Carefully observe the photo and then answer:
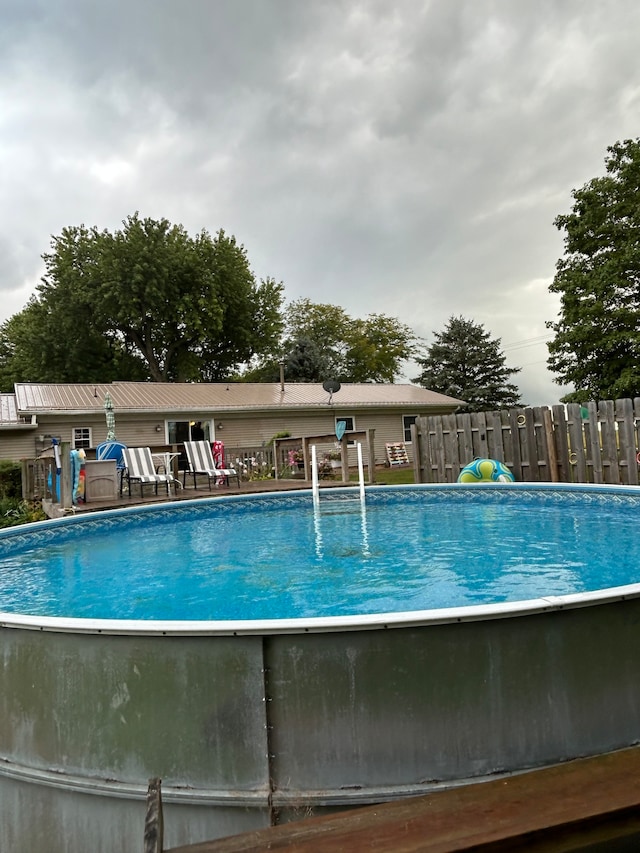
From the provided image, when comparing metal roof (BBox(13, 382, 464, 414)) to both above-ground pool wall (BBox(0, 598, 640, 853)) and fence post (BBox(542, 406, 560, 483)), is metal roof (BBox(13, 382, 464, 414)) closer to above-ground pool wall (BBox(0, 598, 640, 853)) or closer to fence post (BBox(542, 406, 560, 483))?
fence post (BBox(542, 406, 560, 483))

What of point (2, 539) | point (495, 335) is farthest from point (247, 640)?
point (495, 335)

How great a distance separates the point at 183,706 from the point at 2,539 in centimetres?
564

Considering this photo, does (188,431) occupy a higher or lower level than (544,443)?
higher

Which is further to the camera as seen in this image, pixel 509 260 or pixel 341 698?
pixel 509 260

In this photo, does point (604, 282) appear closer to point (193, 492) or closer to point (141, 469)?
point (193, 492)

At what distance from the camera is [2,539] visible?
677 cm

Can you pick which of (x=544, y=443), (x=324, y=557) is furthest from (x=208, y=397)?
(x=324, y=557)

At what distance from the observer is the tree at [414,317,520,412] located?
2975cm

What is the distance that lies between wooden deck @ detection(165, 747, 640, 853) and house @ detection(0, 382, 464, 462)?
42.0ft

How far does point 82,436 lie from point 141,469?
744cm

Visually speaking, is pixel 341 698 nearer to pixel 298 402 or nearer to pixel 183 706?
pixel 183 706

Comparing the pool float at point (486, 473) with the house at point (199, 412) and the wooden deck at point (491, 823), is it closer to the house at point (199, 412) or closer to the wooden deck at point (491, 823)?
the house at point (199, 412)

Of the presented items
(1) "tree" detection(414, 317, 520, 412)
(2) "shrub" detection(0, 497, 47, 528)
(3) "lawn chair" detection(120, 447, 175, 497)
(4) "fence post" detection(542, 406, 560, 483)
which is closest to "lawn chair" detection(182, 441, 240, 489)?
(3) "lawn chair" detection(120, 447, 175, 497)

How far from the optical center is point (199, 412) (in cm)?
1861
